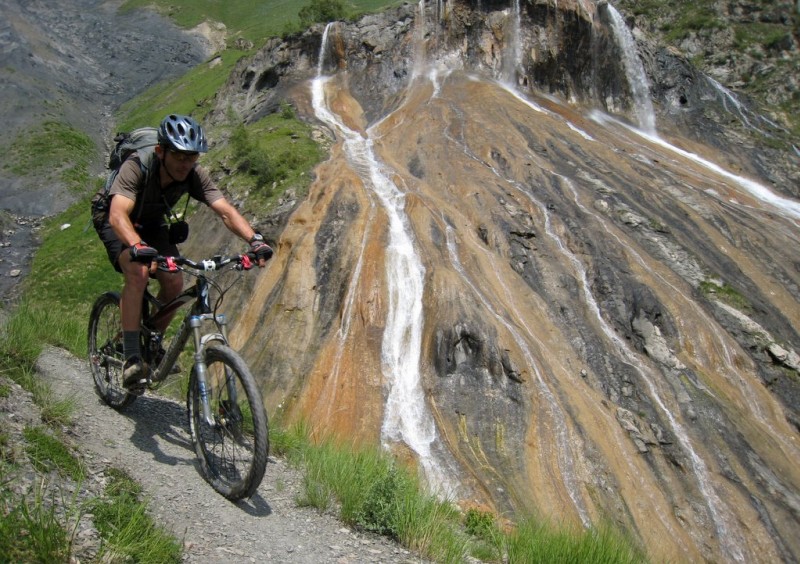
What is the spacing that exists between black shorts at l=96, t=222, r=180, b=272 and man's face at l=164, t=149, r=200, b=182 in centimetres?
81

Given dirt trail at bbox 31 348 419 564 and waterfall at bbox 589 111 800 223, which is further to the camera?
waterfall at bbox 589 111 800 223

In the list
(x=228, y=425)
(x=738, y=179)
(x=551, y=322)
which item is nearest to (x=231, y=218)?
(x=228, y=425)

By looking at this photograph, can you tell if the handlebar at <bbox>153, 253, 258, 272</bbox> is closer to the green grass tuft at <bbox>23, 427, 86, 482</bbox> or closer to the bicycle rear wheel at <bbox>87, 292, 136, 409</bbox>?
the green grass tuft at <bbox>23, 427, 86, 482</bbox>

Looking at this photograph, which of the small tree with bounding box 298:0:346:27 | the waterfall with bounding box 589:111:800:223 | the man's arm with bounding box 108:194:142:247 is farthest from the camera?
the small tree with bounding box 298:0:346:27

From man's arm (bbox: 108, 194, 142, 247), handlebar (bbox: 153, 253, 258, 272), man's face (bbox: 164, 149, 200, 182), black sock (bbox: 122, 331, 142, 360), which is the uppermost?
man's face (bbox: 164, 149, 200, 182)

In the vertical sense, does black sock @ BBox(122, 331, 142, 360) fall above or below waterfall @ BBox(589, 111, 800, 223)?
above

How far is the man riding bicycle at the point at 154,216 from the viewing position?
565 cm

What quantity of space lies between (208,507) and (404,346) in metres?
11.3

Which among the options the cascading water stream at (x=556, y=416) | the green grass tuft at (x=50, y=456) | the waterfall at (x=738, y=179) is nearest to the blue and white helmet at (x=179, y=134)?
the green grass tuft at (x=50, y=456)

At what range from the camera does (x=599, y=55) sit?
3797 cm

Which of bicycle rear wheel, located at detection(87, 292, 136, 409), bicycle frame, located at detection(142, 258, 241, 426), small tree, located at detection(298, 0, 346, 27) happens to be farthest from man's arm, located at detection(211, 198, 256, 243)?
small tree, located at detection(298, 0, 346, 27)

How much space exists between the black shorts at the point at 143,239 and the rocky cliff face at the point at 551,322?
451 cm

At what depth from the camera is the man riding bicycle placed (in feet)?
18.5

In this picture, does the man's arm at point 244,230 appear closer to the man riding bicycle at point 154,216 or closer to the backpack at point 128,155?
the man riding bicycle at point 154,216
